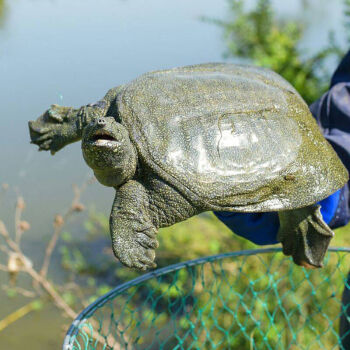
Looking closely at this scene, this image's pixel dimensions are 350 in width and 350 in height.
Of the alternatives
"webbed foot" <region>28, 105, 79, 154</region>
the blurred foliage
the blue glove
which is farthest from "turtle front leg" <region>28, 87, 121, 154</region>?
the blurred foliage

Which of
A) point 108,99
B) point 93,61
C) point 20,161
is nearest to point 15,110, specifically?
point 20,161

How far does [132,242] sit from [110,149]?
174 mm

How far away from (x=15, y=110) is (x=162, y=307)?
1.61m

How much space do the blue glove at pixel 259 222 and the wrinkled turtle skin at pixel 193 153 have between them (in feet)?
0.83

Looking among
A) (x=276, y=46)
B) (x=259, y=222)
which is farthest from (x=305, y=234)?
(x=276, y=46)

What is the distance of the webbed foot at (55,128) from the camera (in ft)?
3.26

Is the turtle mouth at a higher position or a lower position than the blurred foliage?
higher

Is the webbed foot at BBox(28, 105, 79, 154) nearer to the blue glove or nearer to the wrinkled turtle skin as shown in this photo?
the wrinkled turtle skin

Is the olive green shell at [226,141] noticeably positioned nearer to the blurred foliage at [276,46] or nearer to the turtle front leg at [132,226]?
the turtle front leg at [132,226]

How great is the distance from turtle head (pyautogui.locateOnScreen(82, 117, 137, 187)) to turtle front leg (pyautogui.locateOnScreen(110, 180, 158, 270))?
34 millimetres

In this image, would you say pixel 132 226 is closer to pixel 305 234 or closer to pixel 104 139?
pixel 104 139

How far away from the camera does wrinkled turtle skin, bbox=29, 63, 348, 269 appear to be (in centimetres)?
83

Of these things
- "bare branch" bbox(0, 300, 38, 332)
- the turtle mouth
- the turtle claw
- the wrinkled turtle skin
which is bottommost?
"bare branch" bbox(0, 300, 38, 332)

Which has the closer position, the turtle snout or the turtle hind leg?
the turtle snout
